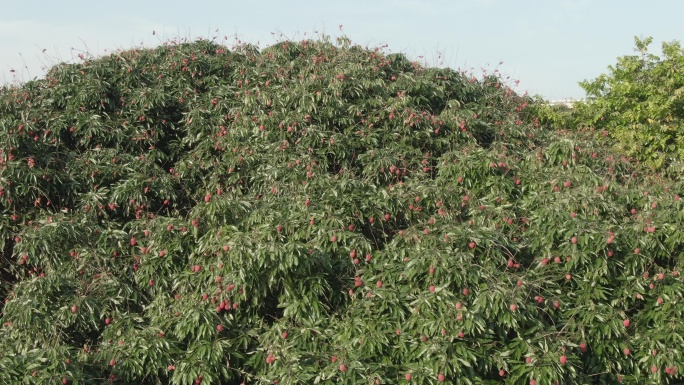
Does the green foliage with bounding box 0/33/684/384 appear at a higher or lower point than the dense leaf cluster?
lower

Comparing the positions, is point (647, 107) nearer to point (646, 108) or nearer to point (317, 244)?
point (646, 108)

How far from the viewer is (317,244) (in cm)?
527

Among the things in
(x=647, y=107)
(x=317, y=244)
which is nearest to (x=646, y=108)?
(x=647, y=107)

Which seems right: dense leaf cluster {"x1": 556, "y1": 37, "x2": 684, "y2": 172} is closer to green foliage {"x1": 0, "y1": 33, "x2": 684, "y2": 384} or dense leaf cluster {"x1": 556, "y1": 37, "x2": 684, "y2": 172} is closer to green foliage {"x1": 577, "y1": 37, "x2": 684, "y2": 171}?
green foliage {"x1": 577, "y1": 37, "x2": 684, "y2": 171}

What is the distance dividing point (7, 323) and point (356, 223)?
2840 millimetres

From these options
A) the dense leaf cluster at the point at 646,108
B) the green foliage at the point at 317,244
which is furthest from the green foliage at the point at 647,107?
the green foliage at the point at 317,244

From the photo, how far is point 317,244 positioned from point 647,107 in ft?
18.1

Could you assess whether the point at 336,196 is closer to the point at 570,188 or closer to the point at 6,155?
the point at 570,188

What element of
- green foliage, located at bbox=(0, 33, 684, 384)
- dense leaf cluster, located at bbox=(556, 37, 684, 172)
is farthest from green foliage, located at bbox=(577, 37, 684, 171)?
green foliage, located at bbox=(0, 33, 684, 384)

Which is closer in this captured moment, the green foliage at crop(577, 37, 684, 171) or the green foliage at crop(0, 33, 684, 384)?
the green foliage at crop(0, 33, 684, 384)

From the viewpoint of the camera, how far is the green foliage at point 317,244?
4746mm

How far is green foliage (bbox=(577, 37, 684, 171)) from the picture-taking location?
28.1 ft

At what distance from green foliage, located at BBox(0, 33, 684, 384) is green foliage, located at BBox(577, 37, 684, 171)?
1.18 meters

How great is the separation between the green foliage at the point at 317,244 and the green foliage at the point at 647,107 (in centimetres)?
118
